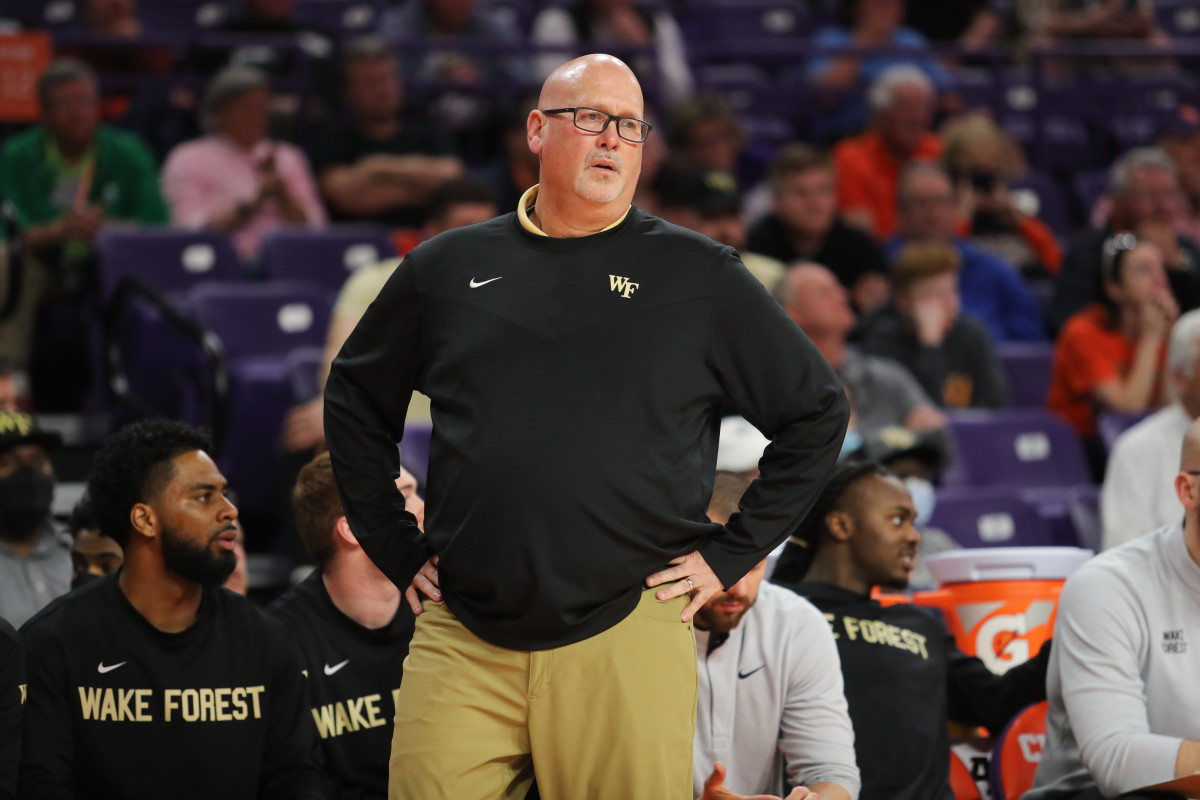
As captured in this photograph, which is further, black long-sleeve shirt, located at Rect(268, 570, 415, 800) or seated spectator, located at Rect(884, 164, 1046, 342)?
seated spectator, located at Rect(884, 164, 1046, 342)

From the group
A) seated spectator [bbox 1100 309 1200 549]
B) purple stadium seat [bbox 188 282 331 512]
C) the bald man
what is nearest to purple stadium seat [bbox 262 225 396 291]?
purple stadium seat [bbox 188 282 331 512]

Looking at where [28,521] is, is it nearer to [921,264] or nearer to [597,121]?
[597,121]

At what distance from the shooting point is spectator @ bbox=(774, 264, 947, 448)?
6371 mm

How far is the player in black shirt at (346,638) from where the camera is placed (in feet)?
12.5

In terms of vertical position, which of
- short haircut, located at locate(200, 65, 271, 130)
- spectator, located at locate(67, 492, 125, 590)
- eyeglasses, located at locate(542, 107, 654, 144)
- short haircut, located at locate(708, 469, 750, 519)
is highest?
short haircut, located at locate(200, 65, 271, 130)

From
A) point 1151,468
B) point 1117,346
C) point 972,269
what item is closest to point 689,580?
point 1151,468

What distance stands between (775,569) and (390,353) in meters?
1.97

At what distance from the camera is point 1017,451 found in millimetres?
6656

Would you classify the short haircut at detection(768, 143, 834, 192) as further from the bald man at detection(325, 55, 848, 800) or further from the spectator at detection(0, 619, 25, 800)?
the spectator at detection(0, 619, 25, 800)

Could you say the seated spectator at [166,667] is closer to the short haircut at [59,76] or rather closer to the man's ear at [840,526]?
the man's ear at [840,526]

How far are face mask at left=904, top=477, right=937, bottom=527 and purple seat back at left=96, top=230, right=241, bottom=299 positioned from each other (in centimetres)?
339

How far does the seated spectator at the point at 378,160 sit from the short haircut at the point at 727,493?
4.51 m

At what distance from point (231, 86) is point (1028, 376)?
160 inches

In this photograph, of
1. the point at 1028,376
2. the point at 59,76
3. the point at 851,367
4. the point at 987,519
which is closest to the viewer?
the point at 987,519
